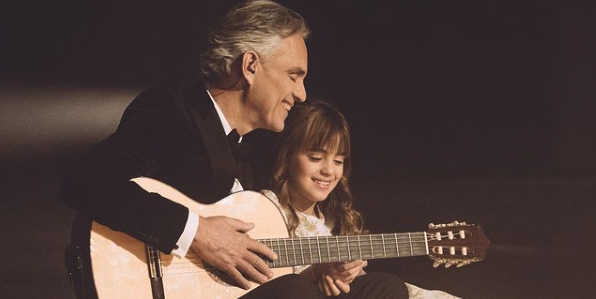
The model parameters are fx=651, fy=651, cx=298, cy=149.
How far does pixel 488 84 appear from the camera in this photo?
2441mm

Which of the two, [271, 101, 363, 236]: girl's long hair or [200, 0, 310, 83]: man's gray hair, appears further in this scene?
[271, 101, 363, 236]: girl's long hair

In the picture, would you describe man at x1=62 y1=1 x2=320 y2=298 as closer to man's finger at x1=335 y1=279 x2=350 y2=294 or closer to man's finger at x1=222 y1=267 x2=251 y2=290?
man's finger at x1=222 y1=267 x2=251 y2=290

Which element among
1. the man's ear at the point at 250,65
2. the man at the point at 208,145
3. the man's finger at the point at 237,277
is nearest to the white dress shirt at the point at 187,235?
the man at the point at 208,145

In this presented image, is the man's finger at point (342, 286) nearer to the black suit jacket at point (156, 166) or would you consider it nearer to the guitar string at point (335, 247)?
the guitar string at point (335, 247)

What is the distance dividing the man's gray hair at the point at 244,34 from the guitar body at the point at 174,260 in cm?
41

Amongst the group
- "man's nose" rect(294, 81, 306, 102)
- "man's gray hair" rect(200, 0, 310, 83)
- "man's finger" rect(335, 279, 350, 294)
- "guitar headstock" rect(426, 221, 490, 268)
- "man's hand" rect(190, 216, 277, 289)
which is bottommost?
"man's finger" rect(335, 279, 350, 294)

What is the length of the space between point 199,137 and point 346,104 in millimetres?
709

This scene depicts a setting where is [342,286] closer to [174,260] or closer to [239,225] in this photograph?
[239,225]

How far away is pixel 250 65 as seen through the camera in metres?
1.80

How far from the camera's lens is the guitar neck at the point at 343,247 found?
5.37 feet

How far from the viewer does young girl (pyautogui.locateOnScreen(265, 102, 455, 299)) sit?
6.45 feet

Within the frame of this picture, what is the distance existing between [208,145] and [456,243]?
803 mm

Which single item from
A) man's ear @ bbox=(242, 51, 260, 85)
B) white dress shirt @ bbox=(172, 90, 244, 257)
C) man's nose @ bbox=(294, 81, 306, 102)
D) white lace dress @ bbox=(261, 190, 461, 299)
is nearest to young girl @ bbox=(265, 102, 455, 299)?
white lace dress @ bbox=(261, 190, 461, 299)

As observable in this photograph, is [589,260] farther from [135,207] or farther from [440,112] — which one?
[135,207]
